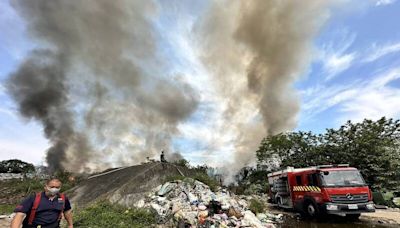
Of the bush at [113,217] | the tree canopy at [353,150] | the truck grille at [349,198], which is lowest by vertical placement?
the bush at [113,217]

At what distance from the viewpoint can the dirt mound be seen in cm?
1170

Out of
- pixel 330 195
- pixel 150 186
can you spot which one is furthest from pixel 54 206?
pixel 330 195

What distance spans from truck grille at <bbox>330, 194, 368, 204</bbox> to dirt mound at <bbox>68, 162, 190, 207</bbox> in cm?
766

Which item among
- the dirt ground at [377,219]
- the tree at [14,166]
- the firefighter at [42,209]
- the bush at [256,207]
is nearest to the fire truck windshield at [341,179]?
the dirt ground at [377,219]

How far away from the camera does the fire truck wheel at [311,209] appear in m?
11.2

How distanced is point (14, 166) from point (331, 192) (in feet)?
123

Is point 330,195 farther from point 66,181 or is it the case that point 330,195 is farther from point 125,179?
point 66,181

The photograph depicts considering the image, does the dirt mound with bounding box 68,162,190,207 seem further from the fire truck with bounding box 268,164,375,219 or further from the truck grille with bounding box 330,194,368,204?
the truck grille with bounding box 330,194,368,204

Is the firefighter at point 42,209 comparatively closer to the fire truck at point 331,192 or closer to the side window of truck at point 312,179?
the fire truck at point 331,192

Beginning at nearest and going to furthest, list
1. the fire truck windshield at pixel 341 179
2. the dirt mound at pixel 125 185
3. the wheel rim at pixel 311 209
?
1. the fire truck windshield at pixel 341 179
2. the wheel rim at pixel 311 209
3. the dirt mound at pixel 125 185

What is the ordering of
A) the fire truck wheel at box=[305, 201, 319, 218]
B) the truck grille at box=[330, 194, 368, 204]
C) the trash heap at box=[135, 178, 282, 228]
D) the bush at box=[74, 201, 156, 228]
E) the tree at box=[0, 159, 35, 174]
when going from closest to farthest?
the trash heap at box=[135, 178, 282, 228]
the bush at box=[74, 201, 156, 228]
the truck grille at box=[330, 194, 368, 204]
the fire truck wheel at box=[305, 201, 319, 218]
the tree at box=[0, 159, 35, 174]

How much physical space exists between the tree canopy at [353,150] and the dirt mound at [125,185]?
12.7 metres

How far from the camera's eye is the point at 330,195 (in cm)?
1055

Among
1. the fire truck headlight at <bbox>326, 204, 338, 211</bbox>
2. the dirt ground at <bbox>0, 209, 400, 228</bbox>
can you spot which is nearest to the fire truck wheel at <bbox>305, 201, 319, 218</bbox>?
the fire truck headlight at <bbox>326, 204, 338, 211</bbox>
